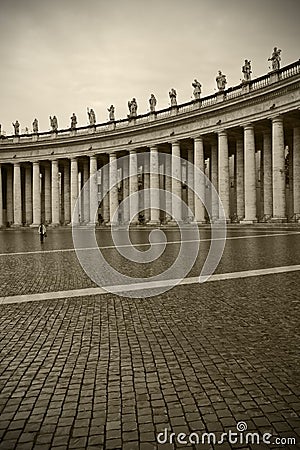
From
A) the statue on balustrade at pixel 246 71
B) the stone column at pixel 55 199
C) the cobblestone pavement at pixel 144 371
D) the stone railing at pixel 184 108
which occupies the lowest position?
the cobblestone pavement at pixel 144 371

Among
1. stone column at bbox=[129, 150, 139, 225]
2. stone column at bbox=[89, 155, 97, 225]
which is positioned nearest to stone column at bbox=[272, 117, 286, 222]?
stone column at bbox=[129, 150, 139, 225]

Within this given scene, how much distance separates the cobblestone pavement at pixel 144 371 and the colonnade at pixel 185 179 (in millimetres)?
33078

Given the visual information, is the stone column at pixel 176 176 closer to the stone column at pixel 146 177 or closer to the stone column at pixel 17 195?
the stone column at pixel 146 177

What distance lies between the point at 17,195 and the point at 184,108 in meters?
31.6

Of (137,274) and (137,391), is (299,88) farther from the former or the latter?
(137,391)

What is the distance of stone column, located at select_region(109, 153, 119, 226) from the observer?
59.6 m

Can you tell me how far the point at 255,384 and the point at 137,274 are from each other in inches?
340

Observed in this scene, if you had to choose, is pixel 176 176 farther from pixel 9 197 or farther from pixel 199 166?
pixel 9 197

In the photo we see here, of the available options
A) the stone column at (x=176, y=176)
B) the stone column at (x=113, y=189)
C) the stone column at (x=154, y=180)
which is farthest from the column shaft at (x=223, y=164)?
the stone column at (x=113, y=189)

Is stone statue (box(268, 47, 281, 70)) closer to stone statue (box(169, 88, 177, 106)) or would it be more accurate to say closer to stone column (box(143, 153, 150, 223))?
stone statue (box(169, 88, 177, 106))

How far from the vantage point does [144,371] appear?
5270mm

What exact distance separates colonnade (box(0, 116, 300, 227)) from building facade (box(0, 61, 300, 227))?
117mm

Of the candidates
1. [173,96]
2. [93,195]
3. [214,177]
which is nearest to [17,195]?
[93,195]

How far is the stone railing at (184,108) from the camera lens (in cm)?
3808
